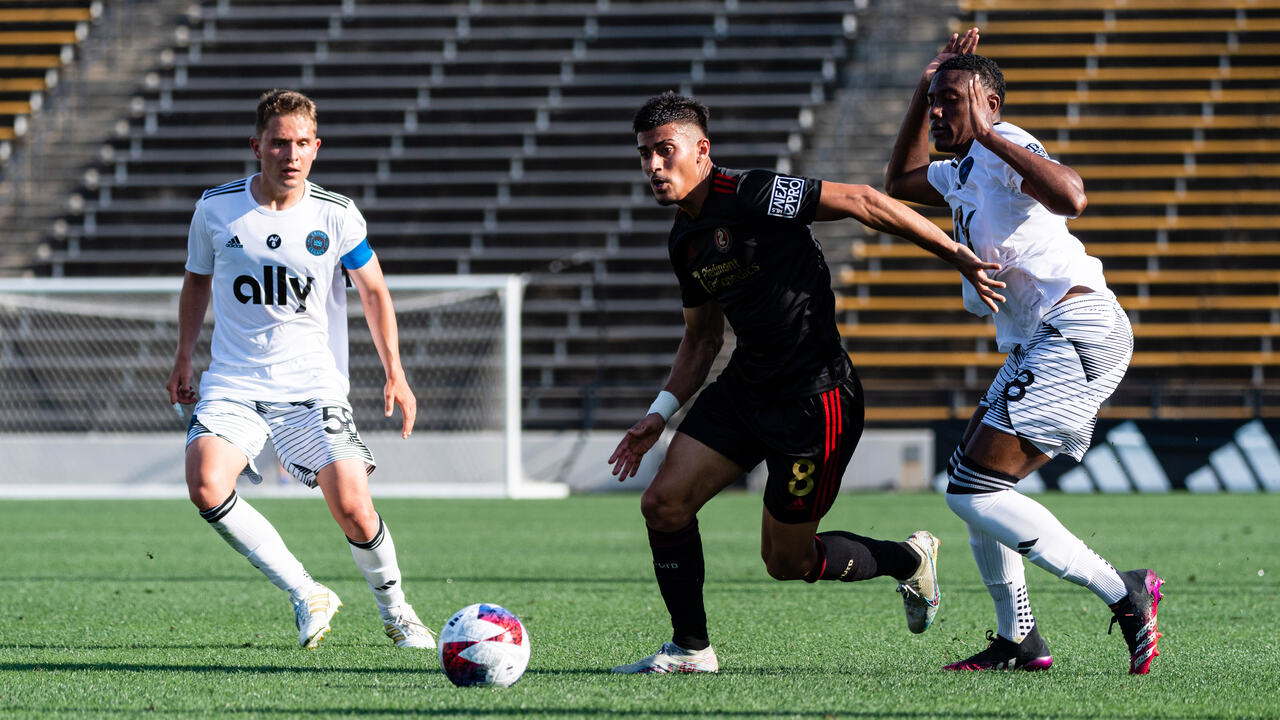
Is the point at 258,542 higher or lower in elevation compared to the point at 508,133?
higher

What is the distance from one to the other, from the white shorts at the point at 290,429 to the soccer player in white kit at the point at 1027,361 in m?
Result: 2.24

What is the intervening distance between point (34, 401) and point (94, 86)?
812 centimetres

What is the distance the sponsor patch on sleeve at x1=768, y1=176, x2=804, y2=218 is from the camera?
15.2ft

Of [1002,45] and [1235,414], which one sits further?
[1002,45]

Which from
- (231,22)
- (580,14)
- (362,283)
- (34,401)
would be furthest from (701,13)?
(362,283)

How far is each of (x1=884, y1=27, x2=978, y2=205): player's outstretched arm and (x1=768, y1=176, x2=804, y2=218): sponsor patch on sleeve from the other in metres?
0.62

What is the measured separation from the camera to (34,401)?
55.8ft

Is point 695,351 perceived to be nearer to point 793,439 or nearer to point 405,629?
point 793,439

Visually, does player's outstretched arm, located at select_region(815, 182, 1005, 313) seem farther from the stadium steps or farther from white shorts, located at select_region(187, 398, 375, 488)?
the stadium steps

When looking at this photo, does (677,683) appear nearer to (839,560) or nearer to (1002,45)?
(839,560)

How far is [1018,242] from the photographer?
4742 millimetres

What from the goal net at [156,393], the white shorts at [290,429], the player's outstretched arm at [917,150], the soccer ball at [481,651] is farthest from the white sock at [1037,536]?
the goal net at [156,393]

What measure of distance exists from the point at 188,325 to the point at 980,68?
10.1ft

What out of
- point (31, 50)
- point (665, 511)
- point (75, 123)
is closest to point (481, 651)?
point (665, 511)
